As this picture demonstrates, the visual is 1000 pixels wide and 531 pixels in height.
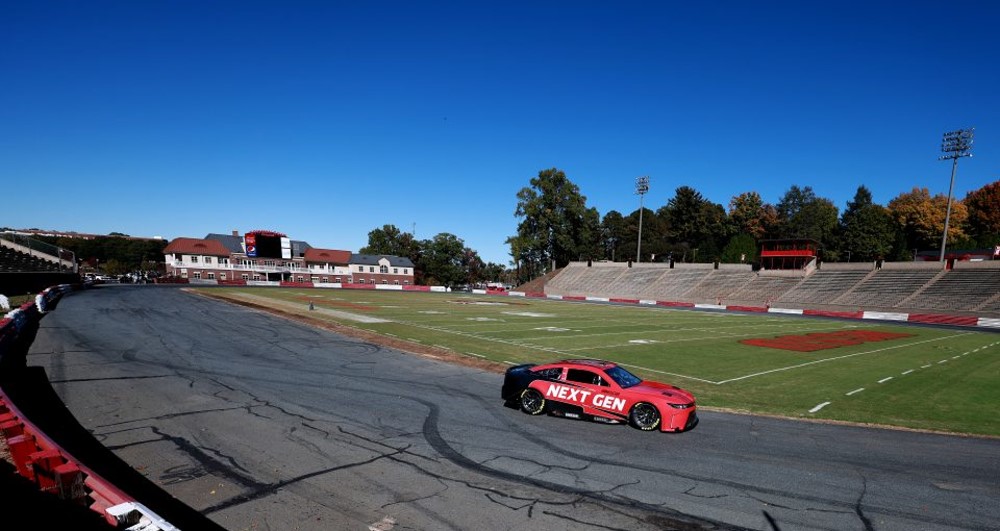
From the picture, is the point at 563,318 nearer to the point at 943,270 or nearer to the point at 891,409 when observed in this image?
the point at 891,409

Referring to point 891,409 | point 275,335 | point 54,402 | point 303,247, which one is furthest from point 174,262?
point 891,409

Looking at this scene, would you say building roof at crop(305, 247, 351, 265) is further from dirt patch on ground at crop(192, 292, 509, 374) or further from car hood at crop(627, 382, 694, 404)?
car hood at crop(627, 382, 694, 404)

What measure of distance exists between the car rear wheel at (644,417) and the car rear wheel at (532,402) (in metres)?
2.30

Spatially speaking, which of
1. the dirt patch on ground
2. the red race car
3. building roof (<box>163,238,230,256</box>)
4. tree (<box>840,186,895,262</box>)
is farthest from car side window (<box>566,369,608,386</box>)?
tree (<box>840,186,895,262</box>)

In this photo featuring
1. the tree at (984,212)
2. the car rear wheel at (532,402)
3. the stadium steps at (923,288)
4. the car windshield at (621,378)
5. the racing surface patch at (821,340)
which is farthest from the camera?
the tree at (984,212)

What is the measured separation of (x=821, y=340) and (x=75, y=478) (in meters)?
35.3

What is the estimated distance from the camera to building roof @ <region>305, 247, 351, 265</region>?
104500 millimetres

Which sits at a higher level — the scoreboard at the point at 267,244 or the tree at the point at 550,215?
the tree at the point at 550,215

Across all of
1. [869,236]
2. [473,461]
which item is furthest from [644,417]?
[869,236]

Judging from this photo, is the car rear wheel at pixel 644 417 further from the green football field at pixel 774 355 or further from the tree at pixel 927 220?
the tree at pixel 927 220

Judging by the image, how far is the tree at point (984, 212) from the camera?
288 feet

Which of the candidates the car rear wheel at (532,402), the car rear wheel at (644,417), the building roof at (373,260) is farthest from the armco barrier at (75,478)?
the building roof at (373,260)

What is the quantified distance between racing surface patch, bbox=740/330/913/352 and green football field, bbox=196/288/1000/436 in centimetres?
9

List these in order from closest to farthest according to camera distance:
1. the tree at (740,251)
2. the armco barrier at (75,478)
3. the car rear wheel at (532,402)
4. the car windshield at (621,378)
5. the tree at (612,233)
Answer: the armco barrier at (75,478) < the car windshield at (621,378) < the car rear wheel at (532,402) < the tree at (740,251) < the tree at (612,233)
